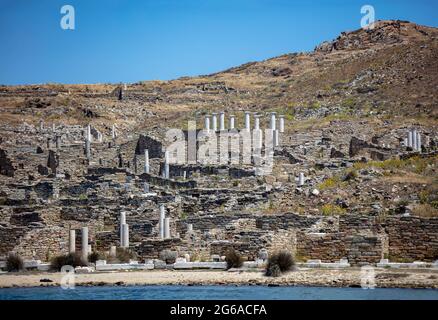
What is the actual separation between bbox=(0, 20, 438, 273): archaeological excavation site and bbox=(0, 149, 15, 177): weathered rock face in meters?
0.10

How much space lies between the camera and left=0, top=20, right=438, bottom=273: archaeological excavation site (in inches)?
1515

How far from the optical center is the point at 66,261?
38.2 meters

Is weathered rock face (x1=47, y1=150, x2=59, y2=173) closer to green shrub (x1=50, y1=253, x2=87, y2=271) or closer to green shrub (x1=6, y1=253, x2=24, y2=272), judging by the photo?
green shrub (x1=50, y1=253, x2=87, y2=271)

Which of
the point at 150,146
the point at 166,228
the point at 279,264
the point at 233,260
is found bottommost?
the point at 279,264

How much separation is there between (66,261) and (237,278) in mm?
5477

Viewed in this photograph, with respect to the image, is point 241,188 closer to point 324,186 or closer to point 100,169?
point 324,186

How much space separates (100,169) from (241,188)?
9.40 meters

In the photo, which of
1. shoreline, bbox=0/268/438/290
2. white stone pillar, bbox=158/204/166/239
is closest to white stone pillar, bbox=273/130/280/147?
white stone pillar, bbox=158/204/166/239

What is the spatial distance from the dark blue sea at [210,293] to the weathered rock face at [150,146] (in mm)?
30034

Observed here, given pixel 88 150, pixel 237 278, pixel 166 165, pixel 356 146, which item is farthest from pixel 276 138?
pixel 237 278

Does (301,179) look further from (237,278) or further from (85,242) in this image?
(237,278)

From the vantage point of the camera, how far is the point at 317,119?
7781 centimetres

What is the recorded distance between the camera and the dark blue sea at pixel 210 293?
31.4m

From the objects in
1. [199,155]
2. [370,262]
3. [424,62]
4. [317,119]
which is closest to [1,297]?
[370,262]
